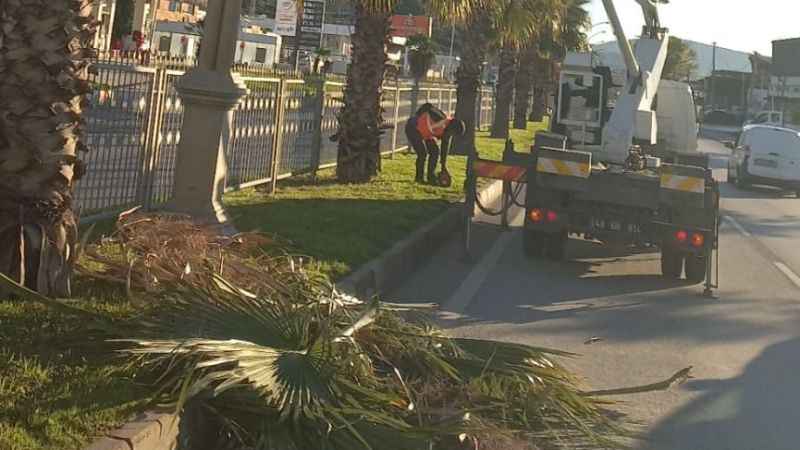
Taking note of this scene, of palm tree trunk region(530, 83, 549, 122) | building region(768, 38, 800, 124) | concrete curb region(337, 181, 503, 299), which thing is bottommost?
concrete curb region(337, 181, 503, 299)

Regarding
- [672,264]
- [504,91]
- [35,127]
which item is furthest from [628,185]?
[504,91]

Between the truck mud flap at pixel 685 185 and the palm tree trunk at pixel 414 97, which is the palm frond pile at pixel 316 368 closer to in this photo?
the truck mud flap at pixel 685 185

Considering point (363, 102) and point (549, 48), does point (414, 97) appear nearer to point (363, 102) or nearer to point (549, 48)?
point (363, 102)

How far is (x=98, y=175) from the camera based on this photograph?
10.4 metres

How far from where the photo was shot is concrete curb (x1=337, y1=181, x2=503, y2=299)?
10.0m

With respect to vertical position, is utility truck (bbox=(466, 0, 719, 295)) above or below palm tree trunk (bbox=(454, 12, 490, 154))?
below

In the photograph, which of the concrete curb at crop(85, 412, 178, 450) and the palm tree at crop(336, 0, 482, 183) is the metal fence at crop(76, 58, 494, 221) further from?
the concrete curb at crop(85, 412, 178, 450)

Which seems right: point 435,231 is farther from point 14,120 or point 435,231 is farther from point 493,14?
point 493,14

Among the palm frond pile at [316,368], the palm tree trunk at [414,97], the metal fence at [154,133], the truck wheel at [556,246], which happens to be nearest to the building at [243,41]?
the palm tree trunk at [414,97]

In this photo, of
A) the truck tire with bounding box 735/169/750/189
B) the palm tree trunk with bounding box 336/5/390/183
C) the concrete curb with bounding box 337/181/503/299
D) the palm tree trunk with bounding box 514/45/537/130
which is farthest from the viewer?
the palm tree trunk with bounding box 514/45/537/130

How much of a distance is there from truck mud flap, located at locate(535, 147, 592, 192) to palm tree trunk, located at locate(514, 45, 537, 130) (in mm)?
29239

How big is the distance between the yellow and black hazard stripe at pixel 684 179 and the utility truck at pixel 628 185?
0.01m

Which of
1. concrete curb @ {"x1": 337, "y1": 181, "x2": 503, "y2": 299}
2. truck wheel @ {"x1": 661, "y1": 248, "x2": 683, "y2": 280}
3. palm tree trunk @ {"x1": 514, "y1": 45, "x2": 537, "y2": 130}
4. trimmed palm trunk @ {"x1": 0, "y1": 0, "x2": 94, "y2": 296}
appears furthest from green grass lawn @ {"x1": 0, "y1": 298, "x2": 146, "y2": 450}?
palm tree trunk @ {"x1": 514, "y1": 45, "x2": 537, "y2": 130}

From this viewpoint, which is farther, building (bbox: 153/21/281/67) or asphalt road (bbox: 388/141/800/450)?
building (bbox: 153/21/281/67)
